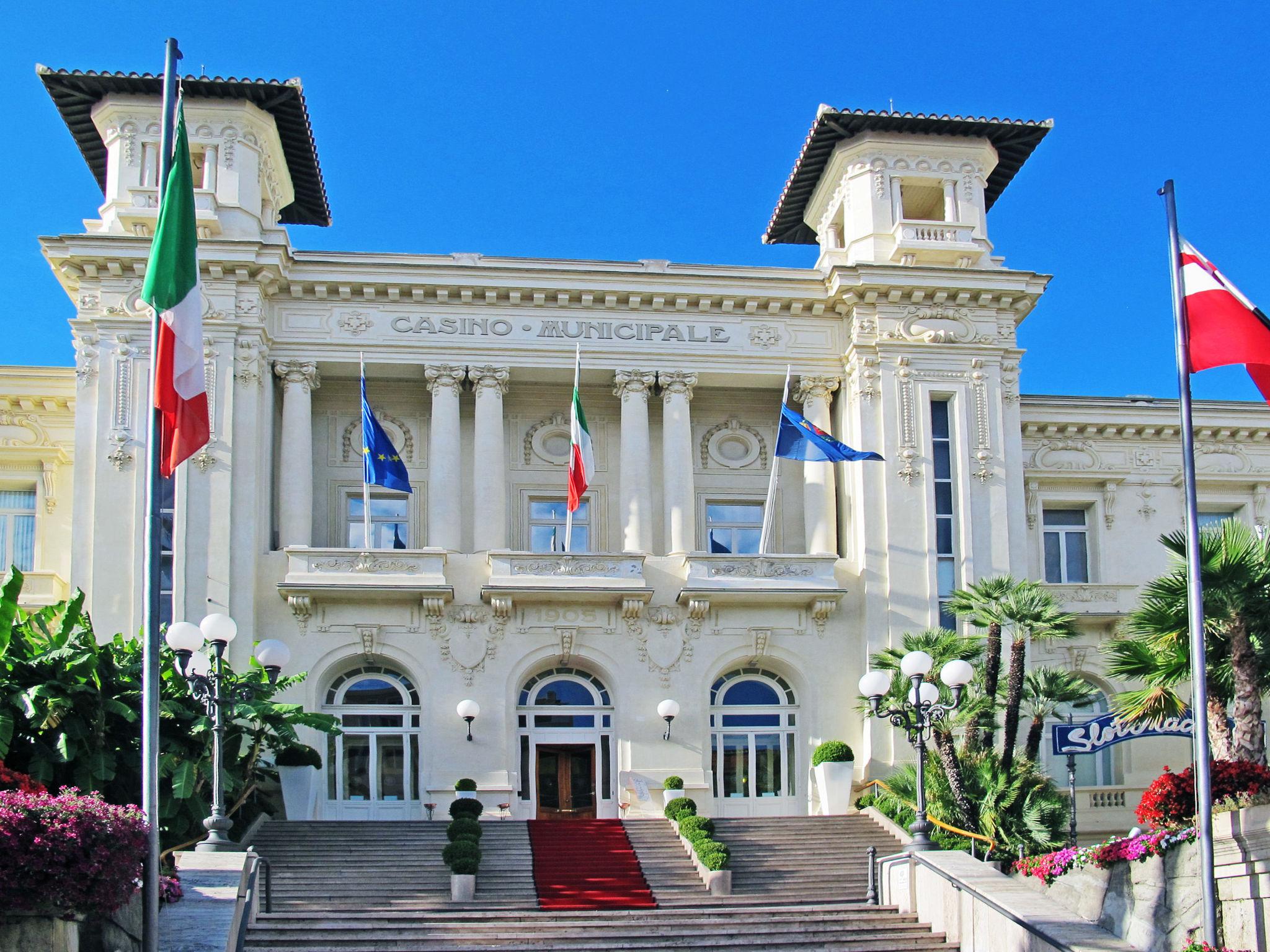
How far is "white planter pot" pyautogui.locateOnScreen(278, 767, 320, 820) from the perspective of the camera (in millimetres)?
31781

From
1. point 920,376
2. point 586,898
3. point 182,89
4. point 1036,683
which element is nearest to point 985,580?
point 1036,683

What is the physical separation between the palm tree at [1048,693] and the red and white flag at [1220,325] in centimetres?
1158

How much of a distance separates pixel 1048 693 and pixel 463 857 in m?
12.5

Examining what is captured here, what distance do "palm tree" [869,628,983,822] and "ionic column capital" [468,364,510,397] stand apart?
36.2 ft

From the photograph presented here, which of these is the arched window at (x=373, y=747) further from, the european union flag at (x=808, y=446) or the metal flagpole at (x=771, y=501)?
the european union flag at (x=808, y=446)

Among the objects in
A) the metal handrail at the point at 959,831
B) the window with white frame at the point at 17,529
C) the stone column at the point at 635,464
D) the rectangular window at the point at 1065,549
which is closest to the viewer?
the metal handrail at the point at 959,831

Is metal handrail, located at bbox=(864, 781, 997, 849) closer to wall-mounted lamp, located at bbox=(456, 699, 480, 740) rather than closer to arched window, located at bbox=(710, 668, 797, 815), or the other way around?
arched window, located at bbox=(710, 668, 797, 815)

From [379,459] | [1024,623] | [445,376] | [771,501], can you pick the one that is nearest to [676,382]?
[771,501]

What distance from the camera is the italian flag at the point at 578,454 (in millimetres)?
33688

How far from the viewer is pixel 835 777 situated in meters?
33.4

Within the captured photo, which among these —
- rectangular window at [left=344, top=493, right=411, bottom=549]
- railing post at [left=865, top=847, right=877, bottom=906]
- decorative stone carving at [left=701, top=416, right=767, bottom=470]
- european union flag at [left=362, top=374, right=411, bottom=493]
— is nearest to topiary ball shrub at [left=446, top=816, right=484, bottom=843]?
railing post at [left=865, top=847, right=877, bottom=906]

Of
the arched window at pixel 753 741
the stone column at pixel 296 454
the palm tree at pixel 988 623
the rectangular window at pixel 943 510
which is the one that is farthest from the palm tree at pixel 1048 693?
the stone column at pixel 296 454

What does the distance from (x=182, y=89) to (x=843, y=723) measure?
2169cm

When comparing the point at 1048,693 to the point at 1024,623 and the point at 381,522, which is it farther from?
the point at 381,522
